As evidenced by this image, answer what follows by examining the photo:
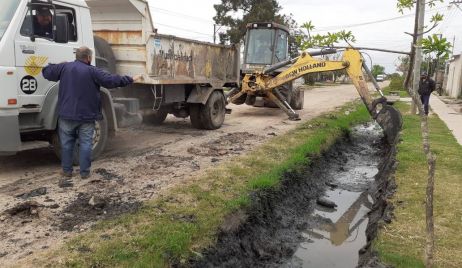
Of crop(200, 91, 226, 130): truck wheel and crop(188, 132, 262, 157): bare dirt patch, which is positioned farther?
crop(200, 91, 226, 130): truck wheel

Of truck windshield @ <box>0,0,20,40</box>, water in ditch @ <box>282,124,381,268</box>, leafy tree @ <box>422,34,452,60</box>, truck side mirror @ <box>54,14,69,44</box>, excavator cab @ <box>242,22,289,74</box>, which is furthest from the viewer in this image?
excavator cab @ <box>242,22,289,74</box>

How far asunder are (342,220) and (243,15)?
→ 120 feet

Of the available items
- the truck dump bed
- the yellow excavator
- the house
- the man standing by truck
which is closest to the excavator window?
the yellow excavator

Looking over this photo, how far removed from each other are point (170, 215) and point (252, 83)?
9105mm

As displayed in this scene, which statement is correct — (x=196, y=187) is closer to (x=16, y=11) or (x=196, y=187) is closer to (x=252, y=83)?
(x=16, y=11)

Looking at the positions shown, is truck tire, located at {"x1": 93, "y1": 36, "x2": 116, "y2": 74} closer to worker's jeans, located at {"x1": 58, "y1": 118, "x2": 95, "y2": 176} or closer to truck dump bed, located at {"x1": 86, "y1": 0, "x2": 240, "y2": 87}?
truck dump bed, located at {"x1": 86, "y1": 0, "x2": 240, "y2": 87}

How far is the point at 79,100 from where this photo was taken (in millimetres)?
A: 5965

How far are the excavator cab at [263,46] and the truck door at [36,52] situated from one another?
366 inches

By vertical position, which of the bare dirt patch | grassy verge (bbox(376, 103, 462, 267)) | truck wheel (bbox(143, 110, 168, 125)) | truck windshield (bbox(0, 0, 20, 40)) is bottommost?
grassy verge (bbox(376, 103, 462, 267))

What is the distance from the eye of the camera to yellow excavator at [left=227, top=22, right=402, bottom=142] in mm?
11039

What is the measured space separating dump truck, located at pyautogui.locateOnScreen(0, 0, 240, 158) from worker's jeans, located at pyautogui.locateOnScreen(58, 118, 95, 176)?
43 cm

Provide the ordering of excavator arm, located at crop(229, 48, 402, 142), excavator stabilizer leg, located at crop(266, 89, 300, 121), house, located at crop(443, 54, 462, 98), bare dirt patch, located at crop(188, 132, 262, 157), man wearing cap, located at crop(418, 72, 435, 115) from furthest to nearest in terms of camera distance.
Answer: house, located at crop(443, 54, 462, 98)
man wearing cap, located at crop(418, 72, 435, 115)
excavator stabilizer leg, located at crop(266, 89, 300, 121)
excavator arm, located at crop(229, 48, 402, 142)
bare dirt patch, located at crop(188, 132, 262, 157)

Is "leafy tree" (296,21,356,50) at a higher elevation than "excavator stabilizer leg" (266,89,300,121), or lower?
higher

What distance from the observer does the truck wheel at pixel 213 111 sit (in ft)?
35.5
